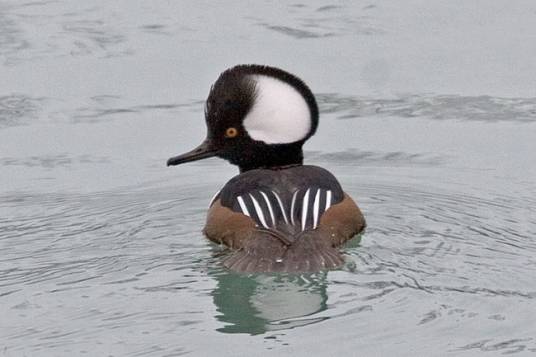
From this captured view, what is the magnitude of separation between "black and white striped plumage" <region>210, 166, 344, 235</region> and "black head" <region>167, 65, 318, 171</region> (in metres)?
0.31

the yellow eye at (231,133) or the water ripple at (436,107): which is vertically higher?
the yellow eye at (231,133)

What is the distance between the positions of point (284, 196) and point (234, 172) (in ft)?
8.35

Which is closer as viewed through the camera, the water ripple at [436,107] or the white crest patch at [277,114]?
the white crest patch at [277,114]

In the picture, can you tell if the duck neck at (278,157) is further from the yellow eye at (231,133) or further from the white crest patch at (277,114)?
the yellow eye at (231,133)

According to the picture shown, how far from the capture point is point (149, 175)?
10.5 metres

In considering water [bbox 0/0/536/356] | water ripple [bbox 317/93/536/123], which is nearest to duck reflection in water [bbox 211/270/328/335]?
water [bbox 0/0/536/356]

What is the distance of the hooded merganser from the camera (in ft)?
26.2

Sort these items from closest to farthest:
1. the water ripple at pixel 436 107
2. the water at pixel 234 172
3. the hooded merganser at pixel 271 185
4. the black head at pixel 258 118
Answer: the water at pixel 234 172 → the hooded merganser at pixel 271 185 → the black head at pixel 258 118 → the water ripple at pixel 436 107

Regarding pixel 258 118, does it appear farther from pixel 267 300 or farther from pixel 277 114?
pixel 267 300

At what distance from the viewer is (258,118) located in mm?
9023

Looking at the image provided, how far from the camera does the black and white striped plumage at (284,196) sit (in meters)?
8.24

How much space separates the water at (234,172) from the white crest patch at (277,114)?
71 cm

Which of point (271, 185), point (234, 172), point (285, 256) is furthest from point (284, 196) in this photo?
point (234, 172)

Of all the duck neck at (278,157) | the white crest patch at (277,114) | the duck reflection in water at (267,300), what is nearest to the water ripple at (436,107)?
the duck neck at (278,157)
